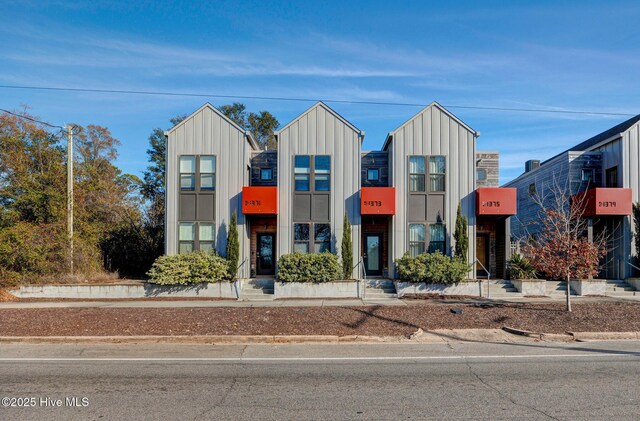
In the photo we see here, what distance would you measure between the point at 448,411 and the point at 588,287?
14.9 meters

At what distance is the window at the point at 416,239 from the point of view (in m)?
18.8

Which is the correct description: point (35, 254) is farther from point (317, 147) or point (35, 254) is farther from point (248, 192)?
point (317, 147)

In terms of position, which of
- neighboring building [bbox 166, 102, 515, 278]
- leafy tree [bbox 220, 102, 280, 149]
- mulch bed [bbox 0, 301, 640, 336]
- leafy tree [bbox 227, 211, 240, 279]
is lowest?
mulch bed [bbox 0, 301, 640, 336]

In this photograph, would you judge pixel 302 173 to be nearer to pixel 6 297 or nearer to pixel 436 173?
pixel 436 173

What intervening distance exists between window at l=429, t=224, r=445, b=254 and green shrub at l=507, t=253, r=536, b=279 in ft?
9.26

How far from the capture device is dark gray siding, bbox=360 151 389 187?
20.2 metres

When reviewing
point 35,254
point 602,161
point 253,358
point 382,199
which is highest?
point 602,161

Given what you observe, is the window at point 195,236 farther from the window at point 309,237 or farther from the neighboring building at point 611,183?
the neighboring building at point 611,183

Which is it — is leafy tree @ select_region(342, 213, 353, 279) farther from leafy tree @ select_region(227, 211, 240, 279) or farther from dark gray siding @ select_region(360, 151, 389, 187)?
leafy tree @ select_region(227, 211, 240, 279)

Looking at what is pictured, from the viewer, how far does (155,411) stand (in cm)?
549

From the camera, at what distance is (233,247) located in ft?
59.5

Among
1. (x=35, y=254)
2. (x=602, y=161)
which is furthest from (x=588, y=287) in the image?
(x=35, y=254)

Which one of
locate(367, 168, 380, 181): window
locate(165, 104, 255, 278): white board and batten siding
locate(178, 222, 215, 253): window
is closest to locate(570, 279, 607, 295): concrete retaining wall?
locate(367, 168, 380, 181): window

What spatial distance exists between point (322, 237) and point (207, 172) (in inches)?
225
